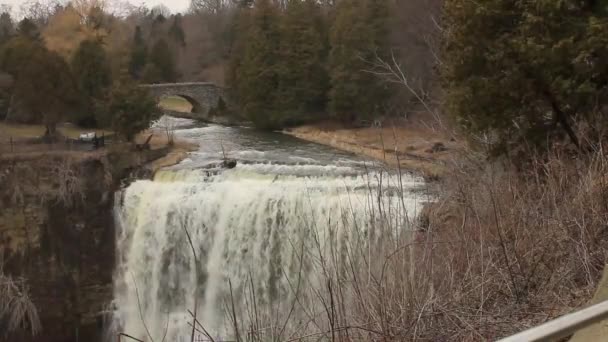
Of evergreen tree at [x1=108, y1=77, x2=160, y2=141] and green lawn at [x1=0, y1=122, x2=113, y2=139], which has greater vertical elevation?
evergreen tree at [x1=108, y1=77, x2=160, y2=141]

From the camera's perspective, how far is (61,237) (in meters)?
15.5

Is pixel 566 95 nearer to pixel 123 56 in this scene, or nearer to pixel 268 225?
pixel 268 225

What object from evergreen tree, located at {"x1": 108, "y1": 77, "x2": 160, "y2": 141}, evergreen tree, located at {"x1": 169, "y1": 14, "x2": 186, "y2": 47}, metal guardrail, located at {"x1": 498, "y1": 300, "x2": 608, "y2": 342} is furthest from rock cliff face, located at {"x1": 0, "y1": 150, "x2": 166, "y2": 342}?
evergreen tree, located at {"x1": 169, "y1": 14, "x2": 186, "y2": 47}

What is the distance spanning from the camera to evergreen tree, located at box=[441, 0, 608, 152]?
7797mm

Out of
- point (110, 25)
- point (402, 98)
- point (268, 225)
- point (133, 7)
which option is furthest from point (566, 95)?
point (133, 7)

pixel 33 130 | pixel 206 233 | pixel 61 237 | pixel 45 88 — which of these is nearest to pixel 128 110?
pixel 45 88

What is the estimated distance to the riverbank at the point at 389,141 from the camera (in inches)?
662

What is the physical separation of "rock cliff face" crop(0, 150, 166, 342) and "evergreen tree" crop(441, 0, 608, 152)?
10.7 m

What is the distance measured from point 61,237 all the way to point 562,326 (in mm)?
15547

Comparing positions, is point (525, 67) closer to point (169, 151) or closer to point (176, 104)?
point (169, 151)

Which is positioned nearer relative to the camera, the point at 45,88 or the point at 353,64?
the point at 45,88

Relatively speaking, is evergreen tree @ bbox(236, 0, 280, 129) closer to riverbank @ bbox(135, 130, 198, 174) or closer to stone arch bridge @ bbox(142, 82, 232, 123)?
stone arch bridge @ bbox(142, 82, 232, 123)

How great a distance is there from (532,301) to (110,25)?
4205cm

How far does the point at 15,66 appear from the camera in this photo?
21188mm
